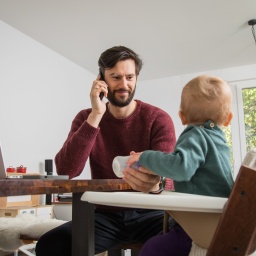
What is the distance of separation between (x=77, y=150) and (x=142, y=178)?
552mm

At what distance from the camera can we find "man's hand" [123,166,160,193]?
81 cm

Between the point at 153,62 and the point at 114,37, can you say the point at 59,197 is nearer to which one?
the point at 114,37

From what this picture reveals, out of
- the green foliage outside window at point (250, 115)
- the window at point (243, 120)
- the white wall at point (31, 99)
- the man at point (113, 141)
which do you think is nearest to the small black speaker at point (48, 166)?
the white wall at point (31, 99)

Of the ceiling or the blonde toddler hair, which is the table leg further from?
the ceiling

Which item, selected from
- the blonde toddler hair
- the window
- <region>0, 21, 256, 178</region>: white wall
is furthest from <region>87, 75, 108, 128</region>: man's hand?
the window

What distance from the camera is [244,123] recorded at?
15.0ft

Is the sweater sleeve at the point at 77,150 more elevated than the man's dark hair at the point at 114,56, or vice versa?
the man's dark hair at the point at 114,56

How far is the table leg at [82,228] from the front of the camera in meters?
0.91

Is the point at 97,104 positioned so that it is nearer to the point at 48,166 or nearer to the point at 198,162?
the point at 198,162

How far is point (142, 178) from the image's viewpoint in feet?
2.69

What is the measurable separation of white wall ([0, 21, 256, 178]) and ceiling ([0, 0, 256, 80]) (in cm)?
16

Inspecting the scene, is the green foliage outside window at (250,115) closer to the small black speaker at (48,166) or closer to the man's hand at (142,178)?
the small black speaker at (48,166)

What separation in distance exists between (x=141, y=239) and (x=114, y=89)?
2.43 feet

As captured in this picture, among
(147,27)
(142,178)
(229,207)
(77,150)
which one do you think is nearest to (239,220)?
(229,207)
